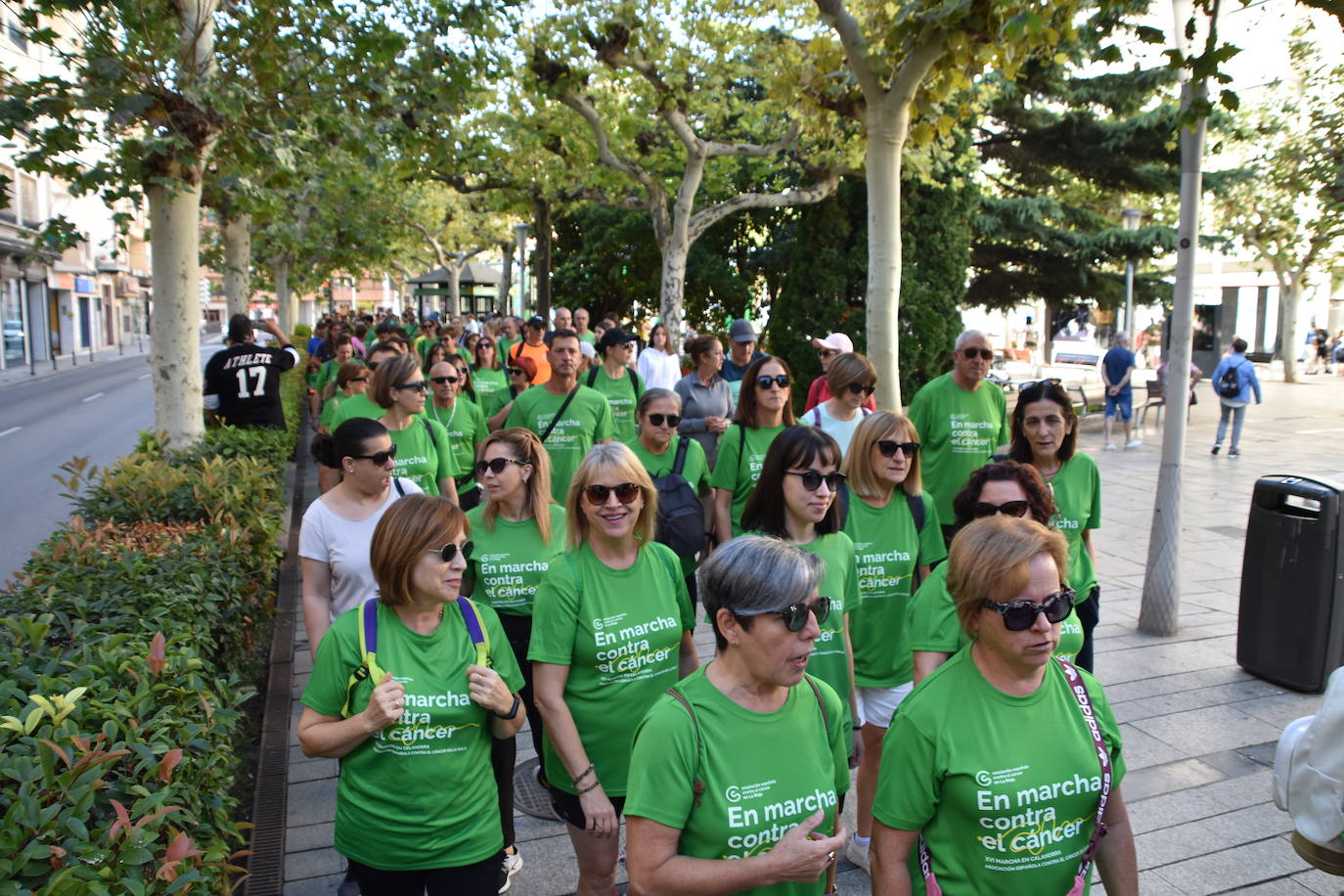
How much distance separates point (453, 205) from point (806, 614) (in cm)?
4533

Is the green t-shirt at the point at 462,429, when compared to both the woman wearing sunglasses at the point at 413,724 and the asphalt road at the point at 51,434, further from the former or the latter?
the woman wearing sunglasses at the point at 413,724

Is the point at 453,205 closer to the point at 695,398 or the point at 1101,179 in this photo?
the point at 1101,179

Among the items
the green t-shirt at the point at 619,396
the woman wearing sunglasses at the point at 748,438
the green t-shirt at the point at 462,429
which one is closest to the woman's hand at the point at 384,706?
the woman wearing sunglasses at the point at 748,438

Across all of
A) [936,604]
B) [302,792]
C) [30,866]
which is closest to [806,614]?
[936,604]

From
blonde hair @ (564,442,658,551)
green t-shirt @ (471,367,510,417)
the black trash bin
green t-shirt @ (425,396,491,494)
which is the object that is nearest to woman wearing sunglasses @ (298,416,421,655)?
blonde hair @ (564,442,658,551)

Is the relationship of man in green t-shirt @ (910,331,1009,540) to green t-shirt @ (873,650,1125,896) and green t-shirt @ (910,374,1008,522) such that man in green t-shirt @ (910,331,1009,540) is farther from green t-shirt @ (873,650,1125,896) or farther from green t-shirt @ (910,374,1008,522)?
green t-shirt @ (873,650,1125,896)

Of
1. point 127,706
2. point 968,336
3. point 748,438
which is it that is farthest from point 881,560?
point 127,706

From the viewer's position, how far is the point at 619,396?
26.2 ft

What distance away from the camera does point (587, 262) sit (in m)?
29.0

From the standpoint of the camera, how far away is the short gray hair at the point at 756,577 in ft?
7.89

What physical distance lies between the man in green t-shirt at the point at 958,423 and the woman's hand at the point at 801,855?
3652 mm

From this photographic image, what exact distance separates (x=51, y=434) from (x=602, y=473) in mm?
20523

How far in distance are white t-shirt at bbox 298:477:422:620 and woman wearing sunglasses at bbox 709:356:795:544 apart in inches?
70.5

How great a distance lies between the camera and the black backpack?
4.87 m
